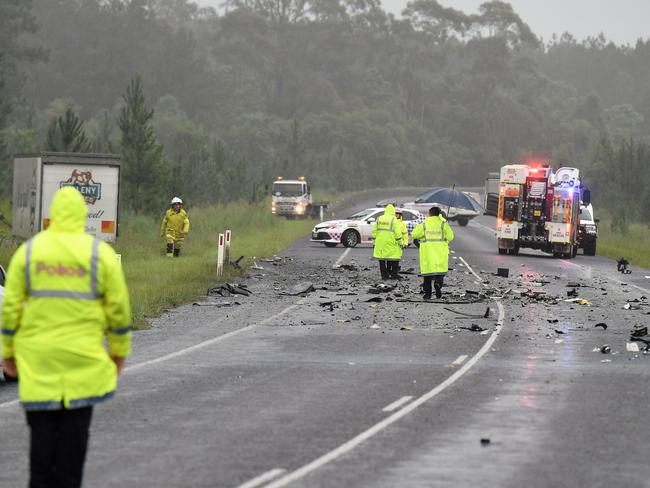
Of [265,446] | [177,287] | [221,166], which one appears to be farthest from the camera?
[221,166]

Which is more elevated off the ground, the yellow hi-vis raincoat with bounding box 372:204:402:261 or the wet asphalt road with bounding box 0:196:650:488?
the yellow hi-vis raincoat with bounding box 372:204:402:261

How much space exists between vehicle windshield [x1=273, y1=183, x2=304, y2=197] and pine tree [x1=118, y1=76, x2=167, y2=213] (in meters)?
24.5

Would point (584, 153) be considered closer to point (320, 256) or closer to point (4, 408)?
point (320, 256)

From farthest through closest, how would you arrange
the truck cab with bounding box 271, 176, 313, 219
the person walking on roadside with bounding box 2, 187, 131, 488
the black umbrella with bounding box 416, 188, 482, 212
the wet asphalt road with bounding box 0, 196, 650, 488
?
the truck cab with bounding box 271, 176, 313, 219 → the black umbrella with bounding box 416, 188, 482, 212 → the wet asphalt road with bounding box 0, 196, 650, 488 → the person walking on roadside with bounding box 2, 187, 131, 488

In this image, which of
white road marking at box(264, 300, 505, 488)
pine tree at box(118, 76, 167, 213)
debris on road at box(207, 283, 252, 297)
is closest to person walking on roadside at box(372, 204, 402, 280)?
debris on road at box(207, 283, 252, 297)

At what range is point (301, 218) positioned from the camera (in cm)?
7656

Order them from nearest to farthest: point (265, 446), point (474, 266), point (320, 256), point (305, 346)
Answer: point (265, 446) < point (305, 346) < point (474, 266) < point (320, 256)

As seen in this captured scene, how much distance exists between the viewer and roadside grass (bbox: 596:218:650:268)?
159 ft

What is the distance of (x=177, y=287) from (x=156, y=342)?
838 cm

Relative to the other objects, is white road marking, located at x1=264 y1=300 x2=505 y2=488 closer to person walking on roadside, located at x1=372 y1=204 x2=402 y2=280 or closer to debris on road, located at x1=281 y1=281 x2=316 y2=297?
debris on road, located at x1=281 y1=281 x2=316 y2=297

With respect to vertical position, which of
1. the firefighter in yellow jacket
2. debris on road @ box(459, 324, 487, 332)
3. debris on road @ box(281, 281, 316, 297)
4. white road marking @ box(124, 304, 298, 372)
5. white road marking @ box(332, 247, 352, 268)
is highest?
the firefighter in yellow jacket

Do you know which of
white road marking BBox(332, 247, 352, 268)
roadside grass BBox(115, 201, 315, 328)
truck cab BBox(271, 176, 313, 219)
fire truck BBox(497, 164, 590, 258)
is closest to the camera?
roadside grass BBox(115, 201, 315, 328)

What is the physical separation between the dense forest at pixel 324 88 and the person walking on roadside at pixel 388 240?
6722cm

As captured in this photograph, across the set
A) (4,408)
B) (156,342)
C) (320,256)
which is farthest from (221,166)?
(4,408)
